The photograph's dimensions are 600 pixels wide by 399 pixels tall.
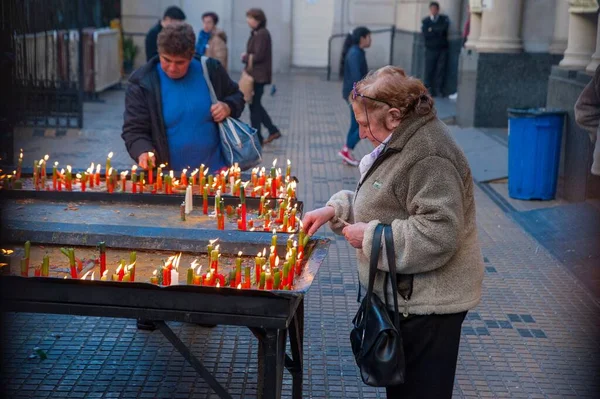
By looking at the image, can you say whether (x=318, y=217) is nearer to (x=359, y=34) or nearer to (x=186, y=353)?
(x=186, y=353)

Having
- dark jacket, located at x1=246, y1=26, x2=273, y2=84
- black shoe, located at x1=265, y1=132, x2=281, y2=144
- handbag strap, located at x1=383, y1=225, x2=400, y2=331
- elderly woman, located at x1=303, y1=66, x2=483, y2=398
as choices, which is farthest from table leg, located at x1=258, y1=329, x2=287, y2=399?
black shoe, located at x1=265, y1=132, x2=281, y2=144

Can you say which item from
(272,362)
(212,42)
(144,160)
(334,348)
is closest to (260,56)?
(212,42)

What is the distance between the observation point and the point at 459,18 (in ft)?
71.4

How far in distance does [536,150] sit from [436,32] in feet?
38.0

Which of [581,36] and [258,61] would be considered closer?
[581,36]

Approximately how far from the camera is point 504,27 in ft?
48.7

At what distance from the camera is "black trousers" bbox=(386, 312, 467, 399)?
3523 mm

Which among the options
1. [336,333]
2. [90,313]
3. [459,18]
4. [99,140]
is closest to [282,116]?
[99,140]

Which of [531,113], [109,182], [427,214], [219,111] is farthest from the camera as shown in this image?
[531,113]

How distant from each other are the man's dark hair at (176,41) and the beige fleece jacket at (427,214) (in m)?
2.70

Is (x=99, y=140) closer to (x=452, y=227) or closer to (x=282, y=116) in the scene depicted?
(x=282, y=116)

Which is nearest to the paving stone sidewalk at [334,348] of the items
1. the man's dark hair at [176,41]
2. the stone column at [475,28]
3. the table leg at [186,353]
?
the table leg at [186,353]

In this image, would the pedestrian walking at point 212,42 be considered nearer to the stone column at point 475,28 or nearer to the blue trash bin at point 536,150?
the stone column at point 475,28

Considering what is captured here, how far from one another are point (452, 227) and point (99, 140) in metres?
11.7
